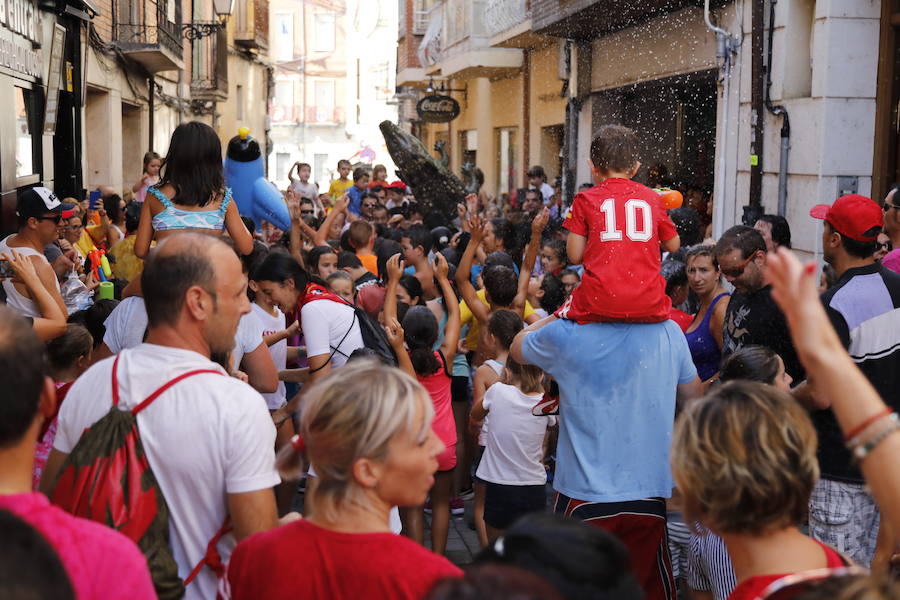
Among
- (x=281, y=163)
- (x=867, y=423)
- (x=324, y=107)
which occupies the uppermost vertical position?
(x=324, y=107)

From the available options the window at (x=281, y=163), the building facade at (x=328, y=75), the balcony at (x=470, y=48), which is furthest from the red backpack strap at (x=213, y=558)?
the window at (x=281, y=163)

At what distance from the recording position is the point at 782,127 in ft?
33.1

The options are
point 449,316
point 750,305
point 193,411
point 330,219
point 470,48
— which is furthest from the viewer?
point 470,48

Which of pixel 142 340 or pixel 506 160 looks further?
pixel 506 160

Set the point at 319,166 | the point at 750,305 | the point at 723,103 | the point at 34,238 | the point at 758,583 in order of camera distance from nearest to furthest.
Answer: the point at 758,583
the point at 750,305
the point at 34,238
the point at 723,103
the point at 319,166

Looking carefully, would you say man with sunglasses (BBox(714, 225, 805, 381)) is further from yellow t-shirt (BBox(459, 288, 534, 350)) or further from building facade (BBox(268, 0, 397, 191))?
building facade (BBox(268, 0, 397, 191))

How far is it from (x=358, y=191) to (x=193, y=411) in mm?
12638

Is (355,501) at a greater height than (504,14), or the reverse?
(504,14)

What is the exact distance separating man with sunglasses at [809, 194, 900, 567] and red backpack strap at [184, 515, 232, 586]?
2382 mm

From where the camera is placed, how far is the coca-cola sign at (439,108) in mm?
22375

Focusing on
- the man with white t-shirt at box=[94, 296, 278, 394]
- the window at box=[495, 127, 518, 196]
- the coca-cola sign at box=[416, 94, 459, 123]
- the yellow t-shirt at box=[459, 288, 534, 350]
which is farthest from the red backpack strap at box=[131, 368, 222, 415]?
the coca-cola sign at box=[416, 94, 459, 123]

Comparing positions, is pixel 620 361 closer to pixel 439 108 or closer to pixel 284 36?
pixel 439 108

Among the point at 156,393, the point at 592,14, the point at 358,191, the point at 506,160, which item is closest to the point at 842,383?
the point at 156,393

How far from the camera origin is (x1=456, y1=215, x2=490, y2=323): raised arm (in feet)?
22.2
